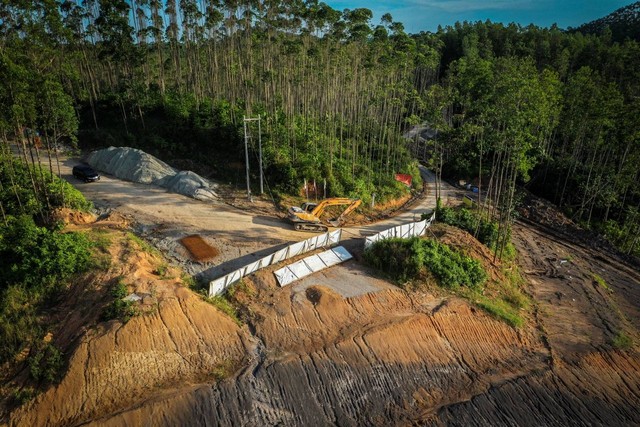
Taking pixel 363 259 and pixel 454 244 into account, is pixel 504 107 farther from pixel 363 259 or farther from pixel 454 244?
pixel 363 259

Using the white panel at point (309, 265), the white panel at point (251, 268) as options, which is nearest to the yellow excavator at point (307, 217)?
the white panel at point (309, 265)

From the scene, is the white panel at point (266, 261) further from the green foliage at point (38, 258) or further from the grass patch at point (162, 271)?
the green foliage at point (38, 258)

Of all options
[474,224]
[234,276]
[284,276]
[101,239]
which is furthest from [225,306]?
[474,224]

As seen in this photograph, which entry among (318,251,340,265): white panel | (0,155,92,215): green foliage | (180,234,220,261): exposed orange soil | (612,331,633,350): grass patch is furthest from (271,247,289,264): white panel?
(612,331,633,350): grass patch

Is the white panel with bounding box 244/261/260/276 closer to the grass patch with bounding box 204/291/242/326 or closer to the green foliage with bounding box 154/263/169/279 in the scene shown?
the grass patch with bounding box 204/291/242/326

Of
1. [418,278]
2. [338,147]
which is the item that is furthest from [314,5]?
[418,278]

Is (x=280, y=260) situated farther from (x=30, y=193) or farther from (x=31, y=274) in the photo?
(x=30, y=193)
